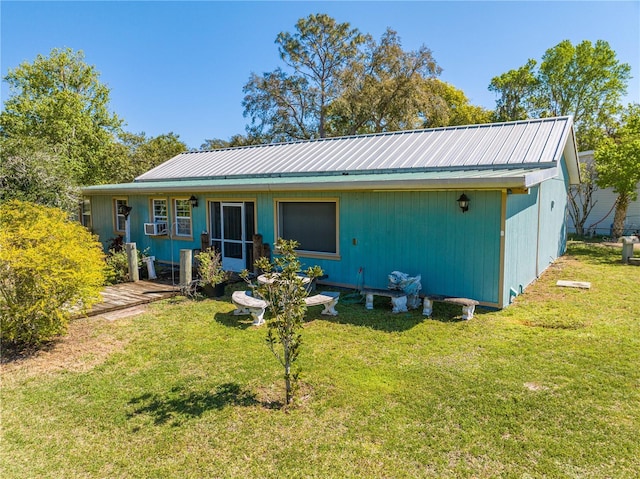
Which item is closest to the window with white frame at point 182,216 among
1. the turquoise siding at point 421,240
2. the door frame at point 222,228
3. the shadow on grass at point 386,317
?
the door frame at point 222,228

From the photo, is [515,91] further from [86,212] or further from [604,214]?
[86,212]

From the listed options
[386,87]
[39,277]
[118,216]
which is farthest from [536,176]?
[386,87]

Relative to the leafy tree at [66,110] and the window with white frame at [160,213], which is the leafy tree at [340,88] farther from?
the window with white frame at [160,213]

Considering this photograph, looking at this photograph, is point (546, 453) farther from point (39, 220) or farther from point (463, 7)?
point (463, 7)

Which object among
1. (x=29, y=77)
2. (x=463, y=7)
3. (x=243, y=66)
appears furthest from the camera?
(x=243, y=66)

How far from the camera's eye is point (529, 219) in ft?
28.7

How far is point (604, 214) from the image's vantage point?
63.3 feet

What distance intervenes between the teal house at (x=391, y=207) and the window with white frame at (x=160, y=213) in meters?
0.04

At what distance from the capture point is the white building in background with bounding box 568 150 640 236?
18.4 metres

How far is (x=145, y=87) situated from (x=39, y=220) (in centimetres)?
2145

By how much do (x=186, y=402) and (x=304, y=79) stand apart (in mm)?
27370

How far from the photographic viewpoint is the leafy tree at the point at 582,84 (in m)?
24.8

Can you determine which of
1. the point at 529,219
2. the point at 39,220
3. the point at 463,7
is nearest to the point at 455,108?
the point at 463,7

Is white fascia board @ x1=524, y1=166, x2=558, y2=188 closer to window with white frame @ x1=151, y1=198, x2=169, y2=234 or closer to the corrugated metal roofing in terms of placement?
the corrugated metal roofing
